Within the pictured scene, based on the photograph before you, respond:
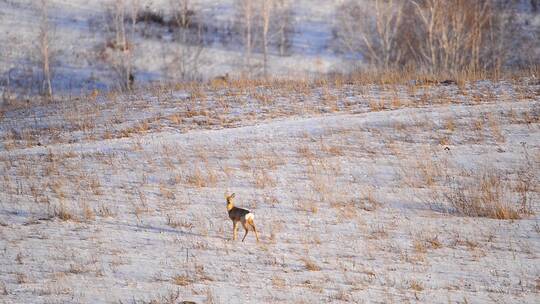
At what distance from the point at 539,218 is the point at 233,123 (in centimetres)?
796

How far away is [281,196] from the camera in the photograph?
9.77 metres

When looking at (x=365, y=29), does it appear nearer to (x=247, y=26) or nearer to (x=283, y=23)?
(x=283, y=23)

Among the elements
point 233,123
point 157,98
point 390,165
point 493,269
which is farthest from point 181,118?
point 493,269

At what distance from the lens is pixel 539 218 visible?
8359 mm

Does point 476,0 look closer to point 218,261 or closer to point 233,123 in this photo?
point 233,123

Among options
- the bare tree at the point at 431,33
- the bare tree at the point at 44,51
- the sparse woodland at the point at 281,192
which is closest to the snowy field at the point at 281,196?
the sparse woodland at the point at 281,192

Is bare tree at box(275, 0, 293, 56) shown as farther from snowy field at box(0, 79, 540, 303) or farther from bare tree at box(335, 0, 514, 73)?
snowy field at box(0, 79, 540, 303)

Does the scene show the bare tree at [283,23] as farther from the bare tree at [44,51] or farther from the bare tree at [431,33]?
the bare tree at [44,51]

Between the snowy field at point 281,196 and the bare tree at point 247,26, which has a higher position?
the bare tree at point 247,26

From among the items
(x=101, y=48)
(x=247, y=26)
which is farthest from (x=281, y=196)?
(x=247, y=26)

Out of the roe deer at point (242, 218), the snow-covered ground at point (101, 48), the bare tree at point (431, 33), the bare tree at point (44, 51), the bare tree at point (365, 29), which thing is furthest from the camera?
the bare tree at point (365, 29)

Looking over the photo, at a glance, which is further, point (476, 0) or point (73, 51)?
point (73, 51)

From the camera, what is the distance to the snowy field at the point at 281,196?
646 centimetres

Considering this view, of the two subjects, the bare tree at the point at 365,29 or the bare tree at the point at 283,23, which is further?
the bare tree at the point at 283,23
